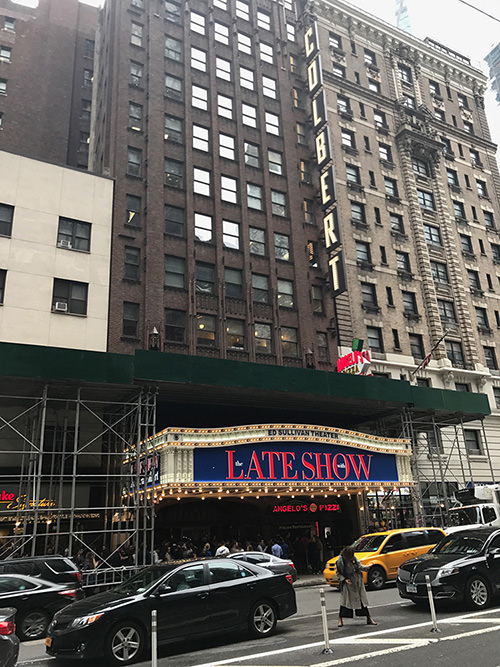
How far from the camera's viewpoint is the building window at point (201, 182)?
3431 centimetres

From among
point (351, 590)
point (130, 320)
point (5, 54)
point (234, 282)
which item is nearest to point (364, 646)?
point (351, 590)

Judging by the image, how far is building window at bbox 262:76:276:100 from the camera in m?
40.4

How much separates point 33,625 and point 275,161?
32.6 m

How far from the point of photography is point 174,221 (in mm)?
32656

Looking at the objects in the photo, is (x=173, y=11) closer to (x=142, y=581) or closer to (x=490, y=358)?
(x=490, y=358)

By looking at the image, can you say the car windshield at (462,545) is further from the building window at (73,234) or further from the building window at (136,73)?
the building window at (136,73)

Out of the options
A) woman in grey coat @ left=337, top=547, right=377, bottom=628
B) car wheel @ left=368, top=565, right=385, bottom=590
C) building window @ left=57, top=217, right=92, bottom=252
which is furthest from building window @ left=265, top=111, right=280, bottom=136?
woman in grey coat @ left=337, top=547, right=377, bottom=628

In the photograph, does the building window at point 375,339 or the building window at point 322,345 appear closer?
the building window at point 322,345

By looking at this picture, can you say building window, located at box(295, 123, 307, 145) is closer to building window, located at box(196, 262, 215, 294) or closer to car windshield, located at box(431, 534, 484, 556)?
building window, located at box(196, 262, 215, 294)

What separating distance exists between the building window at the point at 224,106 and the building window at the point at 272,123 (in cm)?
289

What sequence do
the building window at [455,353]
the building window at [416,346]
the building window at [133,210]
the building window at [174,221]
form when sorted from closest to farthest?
the building window at [133,210]
the building window at [174,221]
the building window at [416,346]
the building window at [455,353]

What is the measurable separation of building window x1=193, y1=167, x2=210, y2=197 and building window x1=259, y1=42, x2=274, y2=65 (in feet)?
41.3

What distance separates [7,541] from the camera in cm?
2455

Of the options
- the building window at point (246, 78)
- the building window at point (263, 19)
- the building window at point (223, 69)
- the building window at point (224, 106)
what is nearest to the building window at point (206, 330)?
the building window at point (224, 106)
